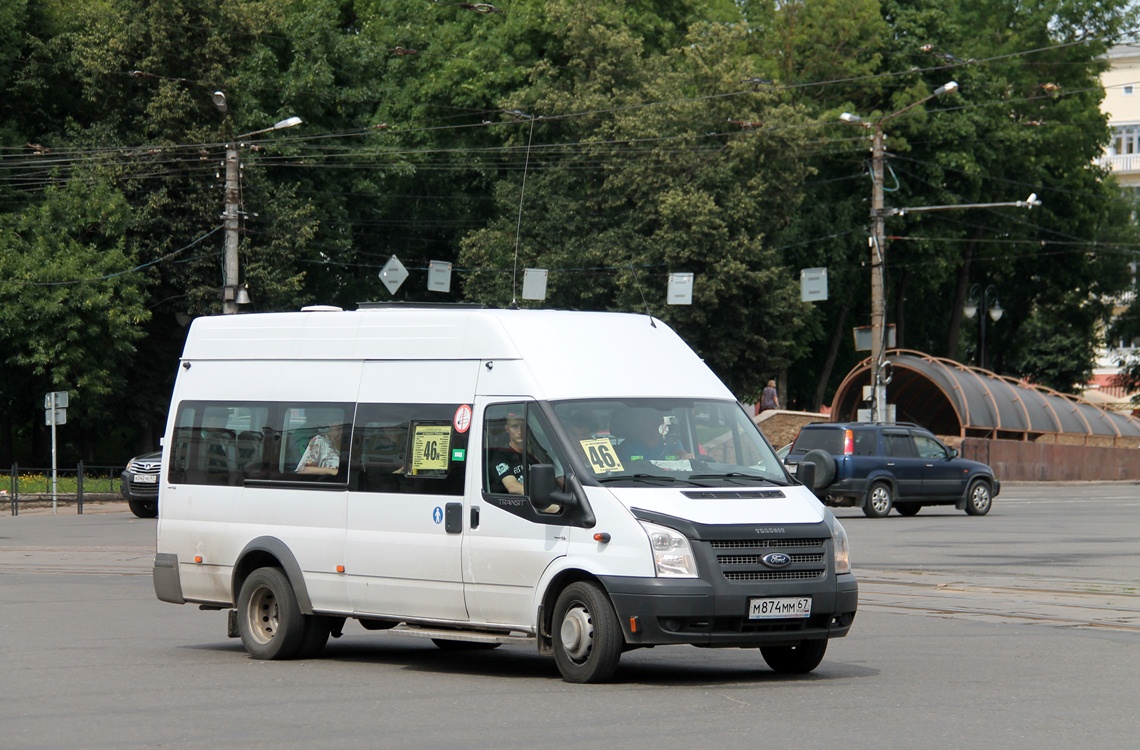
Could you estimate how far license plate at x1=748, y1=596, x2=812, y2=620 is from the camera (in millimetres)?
9891

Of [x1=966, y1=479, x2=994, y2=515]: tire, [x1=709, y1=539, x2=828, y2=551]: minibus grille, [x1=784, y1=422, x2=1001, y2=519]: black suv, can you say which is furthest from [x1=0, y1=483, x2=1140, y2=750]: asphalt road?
[x1=966, y1=479, x2=994, y2=515]: tire

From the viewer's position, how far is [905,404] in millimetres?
53312

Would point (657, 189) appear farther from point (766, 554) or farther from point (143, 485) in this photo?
point (766, 554)

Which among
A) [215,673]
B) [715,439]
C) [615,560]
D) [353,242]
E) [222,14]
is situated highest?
[222,14]

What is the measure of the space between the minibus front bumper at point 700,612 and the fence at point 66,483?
30.7 meters

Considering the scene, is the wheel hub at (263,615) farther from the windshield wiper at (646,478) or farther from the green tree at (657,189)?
the green tree at (657,189)

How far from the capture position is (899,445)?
1258 inches

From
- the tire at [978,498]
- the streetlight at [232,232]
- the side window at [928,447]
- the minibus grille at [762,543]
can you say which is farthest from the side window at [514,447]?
the streetlight at [232,232]

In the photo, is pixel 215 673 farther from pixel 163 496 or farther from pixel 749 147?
pixel 749 147

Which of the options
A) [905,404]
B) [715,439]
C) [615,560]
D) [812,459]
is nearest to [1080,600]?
[812,459]

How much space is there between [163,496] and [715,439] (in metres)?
4.63

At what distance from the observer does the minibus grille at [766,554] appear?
9.86 meters

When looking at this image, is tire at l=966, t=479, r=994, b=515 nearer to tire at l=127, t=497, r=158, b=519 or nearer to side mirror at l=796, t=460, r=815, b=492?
tire at l=127, t=497, r=158, b=519

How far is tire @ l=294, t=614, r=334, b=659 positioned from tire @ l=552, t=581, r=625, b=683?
7.75ft
